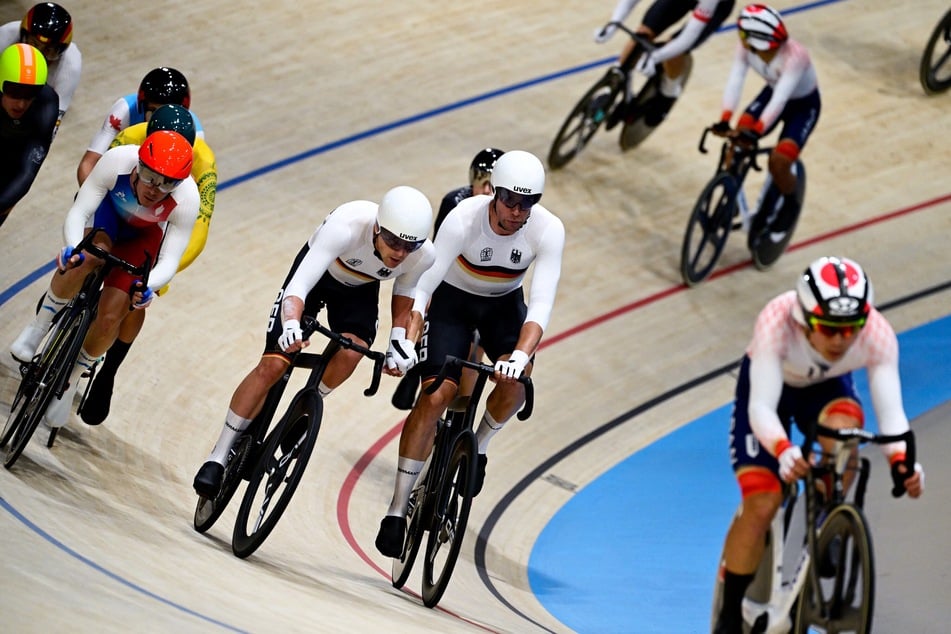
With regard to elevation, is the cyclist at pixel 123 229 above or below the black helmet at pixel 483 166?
above

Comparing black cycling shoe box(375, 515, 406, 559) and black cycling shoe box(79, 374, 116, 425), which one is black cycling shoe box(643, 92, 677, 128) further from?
black cycling shoe box(375, 515, 406, 559)

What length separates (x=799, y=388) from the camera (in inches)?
159

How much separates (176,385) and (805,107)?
12.3ft

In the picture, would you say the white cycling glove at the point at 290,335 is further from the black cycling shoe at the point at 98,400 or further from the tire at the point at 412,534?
the black cycling shoe at the point at 98,400

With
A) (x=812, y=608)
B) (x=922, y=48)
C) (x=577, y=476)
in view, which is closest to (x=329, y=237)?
(x=812, y=608)

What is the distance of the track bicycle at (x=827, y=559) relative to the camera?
3.55 m

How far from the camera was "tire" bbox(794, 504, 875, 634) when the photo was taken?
3.50 meters

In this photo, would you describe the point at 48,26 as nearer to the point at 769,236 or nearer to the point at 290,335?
the point at 290,335

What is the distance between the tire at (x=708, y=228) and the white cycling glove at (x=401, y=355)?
3.62 metres

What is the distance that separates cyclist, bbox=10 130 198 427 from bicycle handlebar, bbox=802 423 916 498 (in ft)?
7.22

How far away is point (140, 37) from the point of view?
9367 millimetres

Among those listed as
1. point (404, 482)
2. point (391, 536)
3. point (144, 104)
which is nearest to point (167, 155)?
point (144, 104)

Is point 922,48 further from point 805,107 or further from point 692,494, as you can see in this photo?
point 692,494

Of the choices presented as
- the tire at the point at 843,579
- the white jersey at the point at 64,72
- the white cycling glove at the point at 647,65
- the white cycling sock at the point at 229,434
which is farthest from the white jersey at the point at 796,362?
the white cycling glove at the point at 647,65
